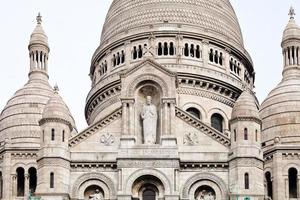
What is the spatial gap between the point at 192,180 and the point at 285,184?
9452 millimetres

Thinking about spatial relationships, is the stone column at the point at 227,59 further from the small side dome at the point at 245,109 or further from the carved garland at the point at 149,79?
the carved garland at the point at 149,79

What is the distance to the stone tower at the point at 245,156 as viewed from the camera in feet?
221

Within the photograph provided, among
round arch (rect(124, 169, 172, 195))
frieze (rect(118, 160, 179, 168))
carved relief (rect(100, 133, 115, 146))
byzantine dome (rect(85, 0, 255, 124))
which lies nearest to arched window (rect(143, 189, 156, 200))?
round arch (rect(124, 169, 172, 195))

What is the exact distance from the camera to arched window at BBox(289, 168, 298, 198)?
3002 inches

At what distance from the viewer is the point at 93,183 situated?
6831 cm

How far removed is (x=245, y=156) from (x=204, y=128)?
284 cm

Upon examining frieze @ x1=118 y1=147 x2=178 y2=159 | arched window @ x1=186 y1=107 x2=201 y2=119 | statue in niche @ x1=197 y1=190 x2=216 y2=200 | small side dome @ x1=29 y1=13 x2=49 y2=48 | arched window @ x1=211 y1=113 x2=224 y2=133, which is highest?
small side dome @ x1=29 y1=13 x2=49 y2=48

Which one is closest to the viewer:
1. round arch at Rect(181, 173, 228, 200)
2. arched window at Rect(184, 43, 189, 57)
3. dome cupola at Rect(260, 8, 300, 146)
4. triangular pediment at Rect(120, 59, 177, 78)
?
round arch at Rect(181, 173, 228, 200)

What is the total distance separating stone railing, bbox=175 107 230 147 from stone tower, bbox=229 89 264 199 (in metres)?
0.49

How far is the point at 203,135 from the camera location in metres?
69.4

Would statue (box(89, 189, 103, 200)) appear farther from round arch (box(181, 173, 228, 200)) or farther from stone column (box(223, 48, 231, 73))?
stone column (box(223, 48, 231, 73))

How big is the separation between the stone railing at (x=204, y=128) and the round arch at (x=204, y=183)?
196cm

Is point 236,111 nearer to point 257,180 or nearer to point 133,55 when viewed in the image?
point 257,180

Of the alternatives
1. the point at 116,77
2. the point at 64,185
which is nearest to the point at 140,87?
→ the point at 64,185
